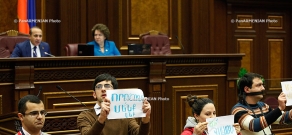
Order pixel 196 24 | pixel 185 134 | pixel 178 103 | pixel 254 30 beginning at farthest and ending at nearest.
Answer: pixel 254 30
pixel 196 24
pixel 178 103
pixel 185 134

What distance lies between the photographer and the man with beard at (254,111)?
363 cm

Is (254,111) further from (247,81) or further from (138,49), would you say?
(138,49)

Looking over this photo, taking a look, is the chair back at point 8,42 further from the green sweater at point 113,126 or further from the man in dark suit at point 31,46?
the green sweater at point 113,126

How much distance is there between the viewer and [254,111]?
385 cm

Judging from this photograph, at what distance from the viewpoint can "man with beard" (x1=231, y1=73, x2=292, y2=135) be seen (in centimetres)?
363

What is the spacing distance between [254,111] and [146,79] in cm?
Answer: 196

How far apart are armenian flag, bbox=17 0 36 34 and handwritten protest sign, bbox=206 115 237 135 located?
4699 millimetres

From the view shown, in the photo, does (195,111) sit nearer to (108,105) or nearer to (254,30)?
(108,105)

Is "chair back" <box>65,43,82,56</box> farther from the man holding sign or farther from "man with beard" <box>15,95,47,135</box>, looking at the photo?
"man with beard" <box>15,95,47,135</box>

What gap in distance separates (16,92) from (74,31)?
9.52ft

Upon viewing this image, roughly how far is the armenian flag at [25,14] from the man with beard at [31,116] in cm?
435

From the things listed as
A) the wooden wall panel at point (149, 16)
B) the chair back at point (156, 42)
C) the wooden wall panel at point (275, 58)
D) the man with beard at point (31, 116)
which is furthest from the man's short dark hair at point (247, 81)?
the wooden wall panel at point (275, 58)

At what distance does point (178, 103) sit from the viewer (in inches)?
223

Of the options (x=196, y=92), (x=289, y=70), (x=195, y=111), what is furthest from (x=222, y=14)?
(x=195, y=111)
